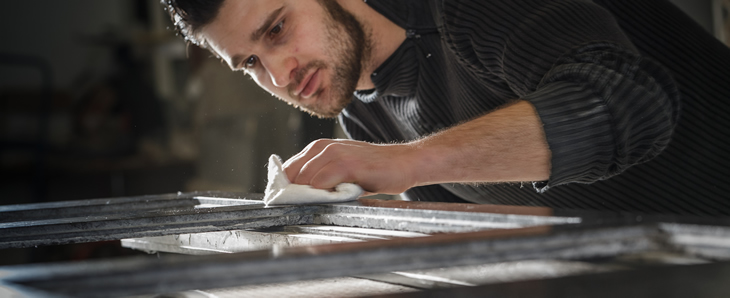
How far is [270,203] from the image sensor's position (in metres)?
Answer: 0.65

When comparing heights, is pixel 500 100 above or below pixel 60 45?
below

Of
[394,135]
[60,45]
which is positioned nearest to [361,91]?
[394,135]

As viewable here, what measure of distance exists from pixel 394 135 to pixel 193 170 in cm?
120

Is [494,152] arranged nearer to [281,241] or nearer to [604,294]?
[281,241]

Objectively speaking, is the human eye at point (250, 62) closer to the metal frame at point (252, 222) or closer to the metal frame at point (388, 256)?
the metal frame at point (252, 222)

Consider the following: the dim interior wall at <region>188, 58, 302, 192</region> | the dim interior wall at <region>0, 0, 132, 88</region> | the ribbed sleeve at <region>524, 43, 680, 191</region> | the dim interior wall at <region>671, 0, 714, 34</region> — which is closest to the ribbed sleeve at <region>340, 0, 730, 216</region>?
the ribbed sleeve at <region>524, 43, 680, 191</region>

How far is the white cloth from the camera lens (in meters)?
0.64

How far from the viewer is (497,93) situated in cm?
96

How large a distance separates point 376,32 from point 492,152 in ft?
1.75

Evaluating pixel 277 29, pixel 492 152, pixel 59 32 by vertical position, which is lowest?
pixel 492 152

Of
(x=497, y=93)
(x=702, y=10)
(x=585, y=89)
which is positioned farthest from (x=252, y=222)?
(x=702, y=10)

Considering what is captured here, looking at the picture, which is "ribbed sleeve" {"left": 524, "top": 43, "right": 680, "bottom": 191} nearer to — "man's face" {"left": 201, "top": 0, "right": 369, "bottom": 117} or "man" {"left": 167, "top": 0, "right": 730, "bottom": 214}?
"man" {"left": 167, "top": 0, "right": 730, "bottom": 214}

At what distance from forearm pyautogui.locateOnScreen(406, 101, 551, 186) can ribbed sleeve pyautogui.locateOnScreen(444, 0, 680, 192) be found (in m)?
0.01

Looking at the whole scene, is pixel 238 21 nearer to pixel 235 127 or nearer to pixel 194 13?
pixel 194 13
